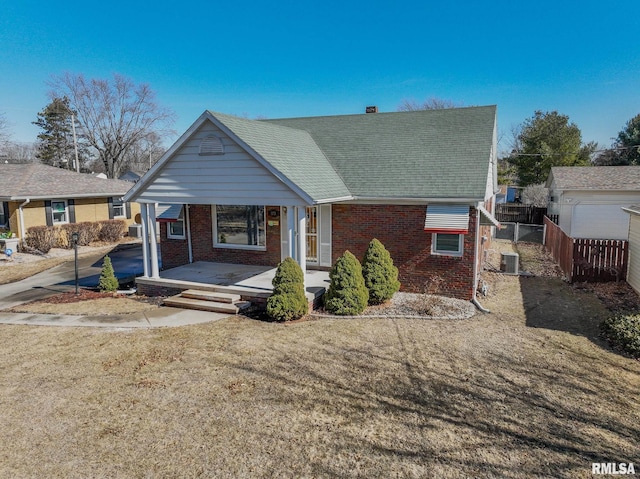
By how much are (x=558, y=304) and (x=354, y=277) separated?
20.7ft

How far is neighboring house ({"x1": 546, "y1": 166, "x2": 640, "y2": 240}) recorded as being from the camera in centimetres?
2422

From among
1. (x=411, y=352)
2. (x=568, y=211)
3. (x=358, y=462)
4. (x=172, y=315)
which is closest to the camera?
(x=358, y=462)

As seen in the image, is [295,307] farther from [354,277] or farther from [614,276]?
[614,276]

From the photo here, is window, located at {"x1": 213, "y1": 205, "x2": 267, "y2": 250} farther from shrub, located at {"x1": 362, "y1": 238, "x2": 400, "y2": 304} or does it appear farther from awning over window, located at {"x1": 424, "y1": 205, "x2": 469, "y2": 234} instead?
awning over window, located at {"x1": 424, "y1": 205, "x2": 469, "y2": 234}

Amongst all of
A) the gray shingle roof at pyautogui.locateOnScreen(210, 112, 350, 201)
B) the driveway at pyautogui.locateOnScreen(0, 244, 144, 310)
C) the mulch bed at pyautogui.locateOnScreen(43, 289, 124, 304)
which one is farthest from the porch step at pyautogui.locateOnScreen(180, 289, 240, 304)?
the driveway at pyautogui.locateOnScreen(0, 244, 144, 310)

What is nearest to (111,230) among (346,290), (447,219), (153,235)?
(153,235)

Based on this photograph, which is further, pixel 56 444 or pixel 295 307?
pixel 295 307

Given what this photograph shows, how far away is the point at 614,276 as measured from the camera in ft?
46.8

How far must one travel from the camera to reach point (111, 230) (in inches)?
975

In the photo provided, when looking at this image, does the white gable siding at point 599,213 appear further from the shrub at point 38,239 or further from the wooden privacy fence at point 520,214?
the shrub at point 38,239

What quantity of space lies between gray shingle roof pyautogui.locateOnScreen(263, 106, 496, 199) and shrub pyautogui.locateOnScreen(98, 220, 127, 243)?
45.0ft

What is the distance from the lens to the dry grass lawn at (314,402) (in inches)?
198

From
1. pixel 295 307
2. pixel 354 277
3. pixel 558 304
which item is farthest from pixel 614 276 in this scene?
pixel 295 307

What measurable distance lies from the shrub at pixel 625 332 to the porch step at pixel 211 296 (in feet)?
29.3
